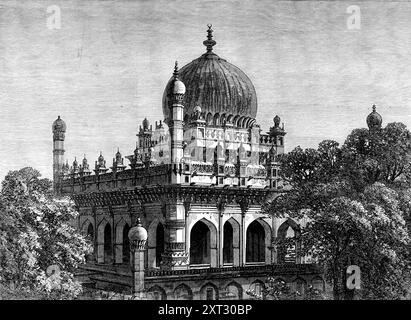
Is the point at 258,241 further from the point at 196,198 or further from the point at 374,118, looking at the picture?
the point at 374,118

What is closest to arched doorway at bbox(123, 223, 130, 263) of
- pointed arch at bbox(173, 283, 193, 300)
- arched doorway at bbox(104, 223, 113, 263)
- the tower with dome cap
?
arched doorway at bbox(104, 223, 113, 263)

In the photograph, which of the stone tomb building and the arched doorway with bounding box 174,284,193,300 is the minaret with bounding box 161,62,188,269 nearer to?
the stone tomb building

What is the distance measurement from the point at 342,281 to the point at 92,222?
15.5 m

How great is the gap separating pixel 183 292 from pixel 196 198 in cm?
431

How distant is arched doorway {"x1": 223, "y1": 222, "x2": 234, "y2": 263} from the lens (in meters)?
30.4

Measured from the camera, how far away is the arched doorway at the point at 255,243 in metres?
31.0

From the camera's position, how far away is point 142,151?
34.3m

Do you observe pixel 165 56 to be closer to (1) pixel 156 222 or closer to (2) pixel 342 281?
(1) pixel 156 222

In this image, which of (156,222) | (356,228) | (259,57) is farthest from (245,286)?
Answer: (259,57)

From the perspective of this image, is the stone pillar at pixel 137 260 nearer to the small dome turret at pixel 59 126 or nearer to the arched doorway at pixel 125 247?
the arched doorway at pixel 125 247

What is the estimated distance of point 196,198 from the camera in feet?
93.5

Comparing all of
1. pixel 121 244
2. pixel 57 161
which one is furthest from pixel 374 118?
pixel 57 161

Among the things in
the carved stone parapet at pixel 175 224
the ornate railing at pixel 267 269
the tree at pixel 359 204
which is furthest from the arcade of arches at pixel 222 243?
the tree at pixel 359 204

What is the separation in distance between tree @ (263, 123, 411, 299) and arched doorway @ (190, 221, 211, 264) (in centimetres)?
485
